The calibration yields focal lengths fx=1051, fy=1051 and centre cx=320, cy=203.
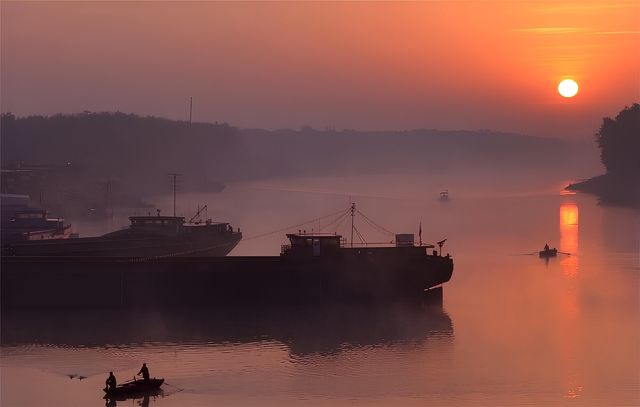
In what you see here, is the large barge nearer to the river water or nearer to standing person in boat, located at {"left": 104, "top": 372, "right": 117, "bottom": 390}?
the river water

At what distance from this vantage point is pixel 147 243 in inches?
2566

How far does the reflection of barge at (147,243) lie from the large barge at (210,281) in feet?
16.0

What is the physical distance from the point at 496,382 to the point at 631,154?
445 ft

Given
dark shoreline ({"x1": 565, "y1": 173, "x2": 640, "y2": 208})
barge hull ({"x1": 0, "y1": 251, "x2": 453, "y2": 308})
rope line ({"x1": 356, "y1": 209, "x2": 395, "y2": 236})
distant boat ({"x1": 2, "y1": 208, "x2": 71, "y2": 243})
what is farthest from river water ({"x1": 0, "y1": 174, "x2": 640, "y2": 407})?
dark shoreline ({"x1": 565, "y1": 173, "x2": 640, "y2": 208})

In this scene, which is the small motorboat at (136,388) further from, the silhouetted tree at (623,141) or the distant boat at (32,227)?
the silhouetted tree at (623,141)

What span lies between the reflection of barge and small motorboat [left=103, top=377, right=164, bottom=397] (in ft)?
75.7

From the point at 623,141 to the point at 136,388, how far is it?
142 meters

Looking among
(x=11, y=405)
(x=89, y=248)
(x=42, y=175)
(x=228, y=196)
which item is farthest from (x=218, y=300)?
(x=228, y=196)

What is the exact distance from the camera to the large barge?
2089 inches

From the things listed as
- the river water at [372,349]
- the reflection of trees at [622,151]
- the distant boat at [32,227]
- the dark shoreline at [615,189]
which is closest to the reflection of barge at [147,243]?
the distant boat at [32,227]

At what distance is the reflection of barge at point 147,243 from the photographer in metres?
60.6

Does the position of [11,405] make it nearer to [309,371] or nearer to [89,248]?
[309,371]

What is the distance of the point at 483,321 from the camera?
49812 mm

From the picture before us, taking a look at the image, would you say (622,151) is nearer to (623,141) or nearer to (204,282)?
(623,141)
